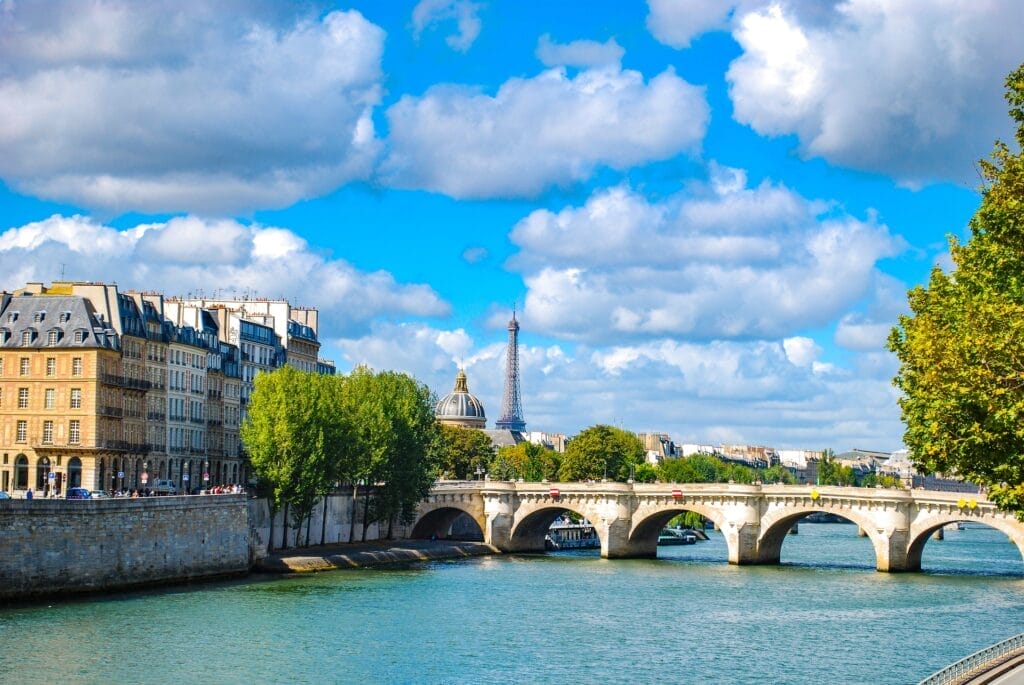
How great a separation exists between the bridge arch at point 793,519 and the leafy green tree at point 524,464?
53364mm

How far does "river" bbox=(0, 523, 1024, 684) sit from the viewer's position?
4725 centimetres

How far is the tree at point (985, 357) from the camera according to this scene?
3328 centimetres

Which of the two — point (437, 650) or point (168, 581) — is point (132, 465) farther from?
point (437, 650)

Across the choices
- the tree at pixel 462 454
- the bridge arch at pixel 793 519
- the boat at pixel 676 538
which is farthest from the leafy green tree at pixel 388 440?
the tree at pixel 462 454

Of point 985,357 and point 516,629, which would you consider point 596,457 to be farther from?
point 985,357

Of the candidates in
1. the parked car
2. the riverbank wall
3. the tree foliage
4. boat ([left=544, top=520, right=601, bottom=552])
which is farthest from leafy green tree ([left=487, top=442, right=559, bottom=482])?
the riverbank wall

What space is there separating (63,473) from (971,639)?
48.4 meters

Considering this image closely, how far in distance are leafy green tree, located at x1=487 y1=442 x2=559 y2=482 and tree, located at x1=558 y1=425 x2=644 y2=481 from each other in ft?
31.2

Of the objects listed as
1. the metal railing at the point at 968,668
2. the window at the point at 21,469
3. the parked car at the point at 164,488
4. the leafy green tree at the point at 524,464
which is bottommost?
the metal railing at the point at 968,668

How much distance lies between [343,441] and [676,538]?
50.2m

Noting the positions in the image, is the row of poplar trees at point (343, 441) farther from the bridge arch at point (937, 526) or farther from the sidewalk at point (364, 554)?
the bridge arch at point (937, 526)

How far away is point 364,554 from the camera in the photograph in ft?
281

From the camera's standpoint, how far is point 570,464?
139000 mm

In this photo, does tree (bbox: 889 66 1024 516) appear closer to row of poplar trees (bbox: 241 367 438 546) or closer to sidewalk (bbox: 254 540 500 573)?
sidewalk (bbox: 254 540 500 573)
